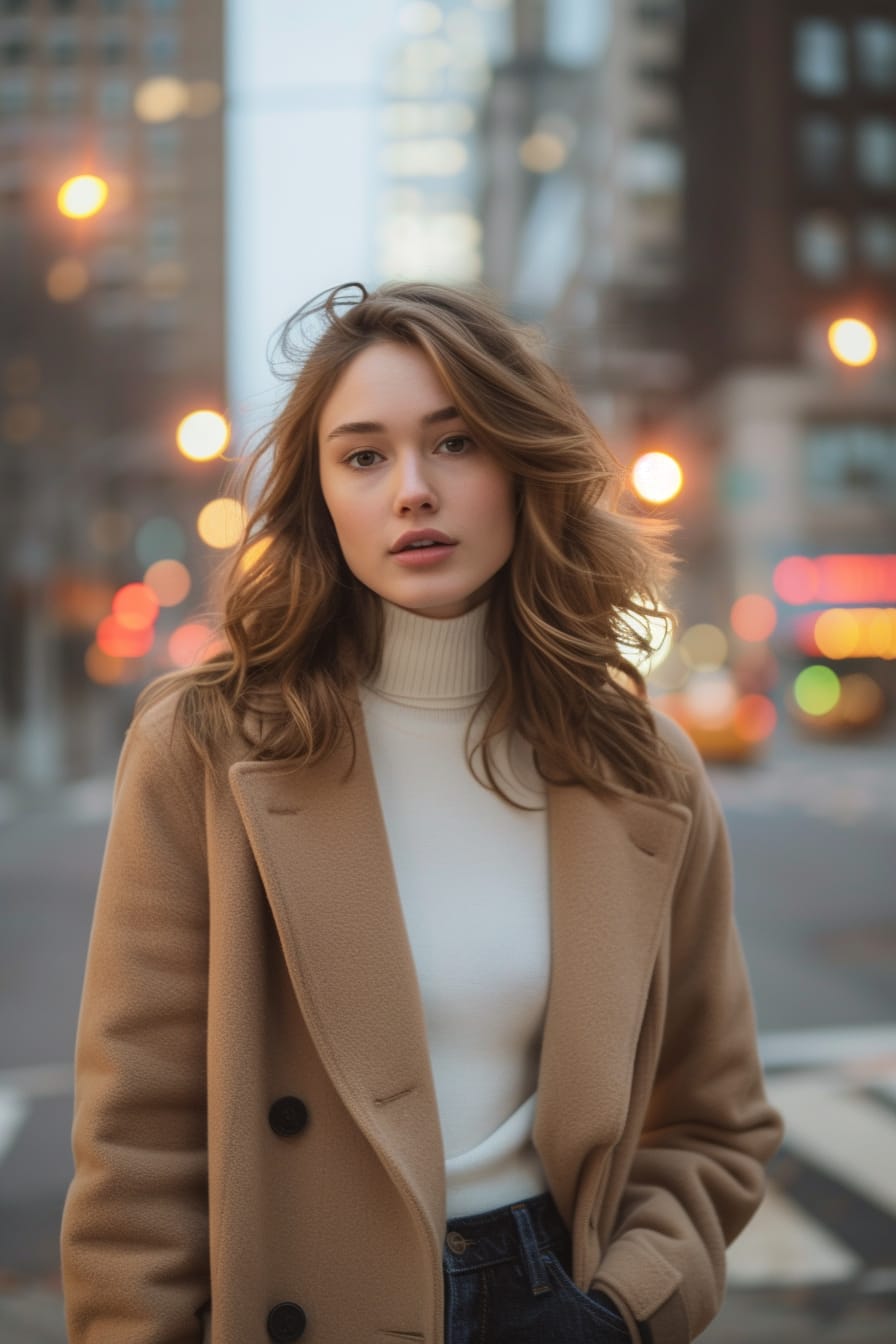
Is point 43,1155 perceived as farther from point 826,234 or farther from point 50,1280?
point 826,234

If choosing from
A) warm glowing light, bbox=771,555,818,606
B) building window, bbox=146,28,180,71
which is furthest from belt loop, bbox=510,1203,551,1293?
warm glowing light, bbox=771,555,818,606

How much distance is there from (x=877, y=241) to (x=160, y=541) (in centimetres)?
3340

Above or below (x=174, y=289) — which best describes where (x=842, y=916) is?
below

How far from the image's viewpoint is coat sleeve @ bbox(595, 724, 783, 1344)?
220 cm

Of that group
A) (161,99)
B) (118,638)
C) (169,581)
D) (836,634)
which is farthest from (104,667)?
(161,99)

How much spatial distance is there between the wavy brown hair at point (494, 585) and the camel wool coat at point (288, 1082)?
0.30 feet

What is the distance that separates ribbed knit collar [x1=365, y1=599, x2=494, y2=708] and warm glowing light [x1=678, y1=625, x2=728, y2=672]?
150 feet

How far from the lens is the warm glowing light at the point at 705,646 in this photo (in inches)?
1924

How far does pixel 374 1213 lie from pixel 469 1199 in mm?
143

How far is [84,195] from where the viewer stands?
32.4ft

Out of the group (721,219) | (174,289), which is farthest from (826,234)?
(174,289)

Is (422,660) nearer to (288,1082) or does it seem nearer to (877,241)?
(288,1082)

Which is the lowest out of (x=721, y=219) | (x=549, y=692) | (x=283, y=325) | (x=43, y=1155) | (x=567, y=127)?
(x=43, y=1155)

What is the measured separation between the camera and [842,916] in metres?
10.4
